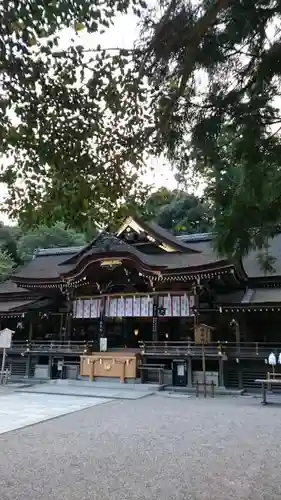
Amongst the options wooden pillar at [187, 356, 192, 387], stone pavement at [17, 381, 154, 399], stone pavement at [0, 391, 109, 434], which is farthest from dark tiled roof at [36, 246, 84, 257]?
wooden pillar at [187, 356, 192, 387]

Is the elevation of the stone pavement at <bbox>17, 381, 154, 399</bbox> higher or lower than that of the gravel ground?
higher

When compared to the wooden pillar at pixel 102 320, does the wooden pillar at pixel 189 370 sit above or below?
below

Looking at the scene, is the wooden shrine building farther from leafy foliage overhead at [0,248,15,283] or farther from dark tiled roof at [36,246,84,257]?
leafy foliage overhead at [0,248,15,283]

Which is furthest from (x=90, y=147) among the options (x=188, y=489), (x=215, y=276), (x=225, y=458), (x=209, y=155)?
(x=215, y=276)

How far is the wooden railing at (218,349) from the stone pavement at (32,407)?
2.73 metres

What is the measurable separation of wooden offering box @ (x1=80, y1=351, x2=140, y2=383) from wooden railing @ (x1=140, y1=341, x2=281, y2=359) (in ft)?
1.70

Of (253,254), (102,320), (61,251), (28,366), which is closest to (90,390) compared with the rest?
(102,320)

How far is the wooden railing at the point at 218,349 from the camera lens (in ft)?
36.2

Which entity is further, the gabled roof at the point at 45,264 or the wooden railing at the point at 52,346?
the gabled roof at the point at 45,264

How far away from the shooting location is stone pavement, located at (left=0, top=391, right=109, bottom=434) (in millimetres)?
7022

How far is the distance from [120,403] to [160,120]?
7622mm

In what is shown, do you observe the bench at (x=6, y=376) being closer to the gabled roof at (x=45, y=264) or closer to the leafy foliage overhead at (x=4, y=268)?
the gabled roof at (x=45, y=264)

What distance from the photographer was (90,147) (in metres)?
3.51

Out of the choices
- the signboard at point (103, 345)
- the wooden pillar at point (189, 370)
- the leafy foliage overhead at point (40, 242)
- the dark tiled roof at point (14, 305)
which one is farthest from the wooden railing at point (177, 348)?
the leafy foliage overhead at point (40, 242)
